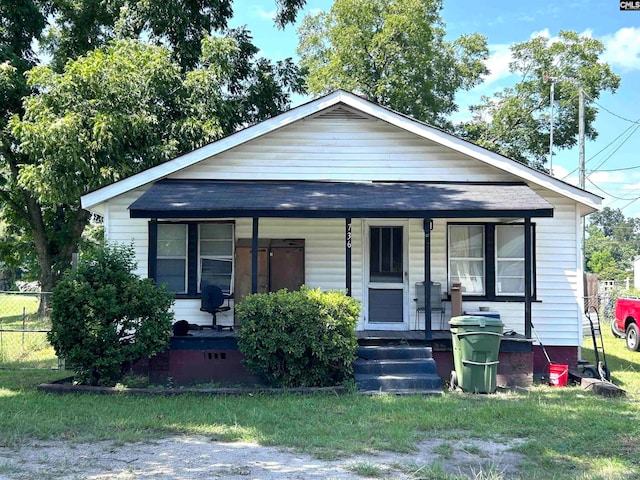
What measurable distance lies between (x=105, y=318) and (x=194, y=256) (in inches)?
112

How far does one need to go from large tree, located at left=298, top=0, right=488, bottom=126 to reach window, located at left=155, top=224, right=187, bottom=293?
17.2 meters

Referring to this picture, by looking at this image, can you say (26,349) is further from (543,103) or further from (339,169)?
(543,103)

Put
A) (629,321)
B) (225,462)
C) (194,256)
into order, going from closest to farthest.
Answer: (225,462)
(194,256)
(629,321)

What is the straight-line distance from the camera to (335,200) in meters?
9.91

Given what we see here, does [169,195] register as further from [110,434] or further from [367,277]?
[110,434]

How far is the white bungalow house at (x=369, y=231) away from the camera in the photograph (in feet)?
35.6

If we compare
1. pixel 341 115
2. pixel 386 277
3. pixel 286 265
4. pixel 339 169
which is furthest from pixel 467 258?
pixel 341 115


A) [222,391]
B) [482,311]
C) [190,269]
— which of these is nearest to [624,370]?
[482,311]

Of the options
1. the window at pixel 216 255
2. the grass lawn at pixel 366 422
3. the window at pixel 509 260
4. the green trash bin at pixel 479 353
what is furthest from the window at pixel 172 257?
the window at pixel 509 260

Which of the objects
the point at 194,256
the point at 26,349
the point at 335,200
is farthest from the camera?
the point at 26,349

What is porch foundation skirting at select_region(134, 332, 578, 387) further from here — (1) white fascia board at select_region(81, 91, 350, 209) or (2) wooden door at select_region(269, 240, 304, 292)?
(1) white fascia board at select_region(81, 91, 350, 209)

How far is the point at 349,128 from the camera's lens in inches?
445

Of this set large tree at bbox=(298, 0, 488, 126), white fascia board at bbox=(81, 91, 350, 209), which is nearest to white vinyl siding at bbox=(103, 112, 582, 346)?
white fascia board at bbox=(81, 91, 350, 209)

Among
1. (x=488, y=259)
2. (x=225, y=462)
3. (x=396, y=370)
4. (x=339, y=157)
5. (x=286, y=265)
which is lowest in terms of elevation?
(x=225, y=462)
